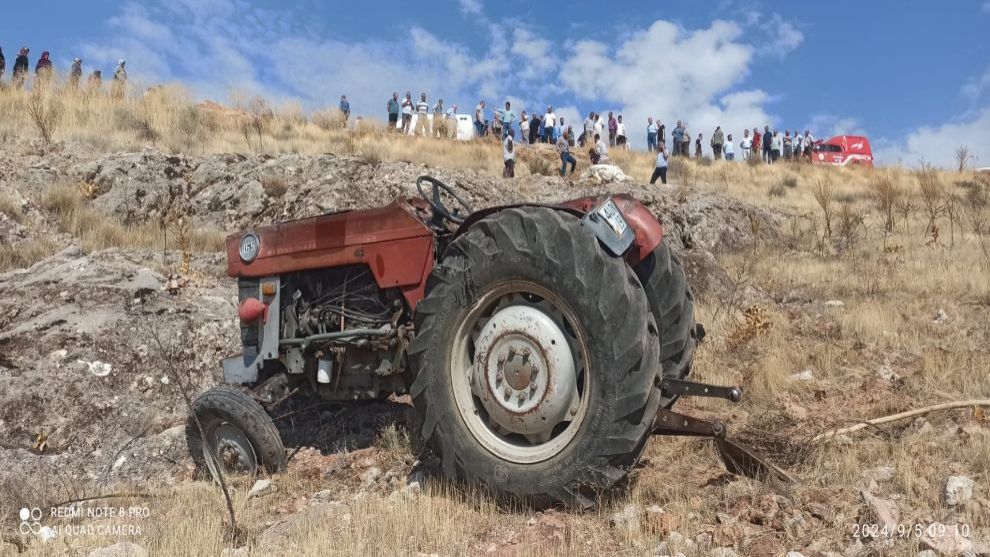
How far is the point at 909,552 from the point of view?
8.50 feet

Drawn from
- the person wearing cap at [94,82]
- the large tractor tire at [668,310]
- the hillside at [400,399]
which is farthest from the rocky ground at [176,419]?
the person wearing cap at [94,82]

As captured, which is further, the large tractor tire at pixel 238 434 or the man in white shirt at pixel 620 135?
the man in white shirt at pixel 620 135

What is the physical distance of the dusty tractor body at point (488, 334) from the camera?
3082 mm

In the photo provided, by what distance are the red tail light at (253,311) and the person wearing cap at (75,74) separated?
17432 mm

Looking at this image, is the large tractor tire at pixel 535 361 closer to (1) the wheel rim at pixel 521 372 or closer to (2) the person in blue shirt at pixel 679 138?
(1) the wheel rim at pixel 521 372

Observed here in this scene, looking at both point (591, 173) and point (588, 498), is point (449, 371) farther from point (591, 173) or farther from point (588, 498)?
point (591, 173)

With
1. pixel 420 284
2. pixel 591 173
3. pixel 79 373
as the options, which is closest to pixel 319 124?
pixel 591 173

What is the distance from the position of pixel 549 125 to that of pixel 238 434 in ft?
76.5

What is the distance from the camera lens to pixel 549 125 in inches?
1040

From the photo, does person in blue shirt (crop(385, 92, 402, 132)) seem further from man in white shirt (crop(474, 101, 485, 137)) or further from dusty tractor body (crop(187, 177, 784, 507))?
dusty tractor body (crop(187, 177, 784, 507))

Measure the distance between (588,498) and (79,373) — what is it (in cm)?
448
